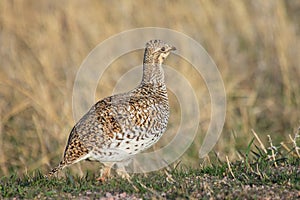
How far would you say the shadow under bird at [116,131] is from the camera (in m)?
5.50

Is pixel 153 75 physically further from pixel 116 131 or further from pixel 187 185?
pixel 187 185

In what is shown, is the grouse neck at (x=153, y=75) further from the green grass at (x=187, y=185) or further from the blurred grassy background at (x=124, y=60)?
the blurred grassy background at (x=124, y=60)

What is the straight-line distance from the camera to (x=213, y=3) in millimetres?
11508

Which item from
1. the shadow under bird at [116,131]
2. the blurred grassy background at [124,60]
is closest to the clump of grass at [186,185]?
the shadow under bird at [116,131]

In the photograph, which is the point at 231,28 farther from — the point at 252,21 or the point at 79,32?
the point at 79,32

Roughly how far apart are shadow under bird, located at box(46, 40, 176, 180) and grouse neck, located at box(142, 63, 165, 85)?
0.38 m

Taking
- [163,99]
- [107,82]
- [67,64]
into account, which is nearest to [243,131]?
[107,82]

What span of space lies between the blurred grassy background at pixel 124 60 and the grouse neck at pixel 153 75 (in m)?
3.16

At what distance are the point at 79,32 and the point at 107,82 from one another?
4.05 ft

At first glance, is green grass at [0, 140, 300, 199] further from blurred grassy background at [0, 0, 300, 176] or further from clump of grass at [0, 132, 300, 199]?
blurred grassy background at [0, 0, 300, 176]

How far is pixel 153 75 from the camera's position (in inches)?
250

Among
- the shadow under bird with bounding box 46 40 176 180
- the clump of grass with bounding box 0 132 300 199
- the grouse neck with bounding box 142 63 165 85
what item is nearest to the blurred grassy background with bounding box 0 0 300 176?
the grouse neck with bounding box 142 63 165 85

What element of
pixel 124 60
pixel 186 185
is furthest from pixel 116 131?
pixel 124 60

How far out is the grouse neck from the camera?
20.7 feet
